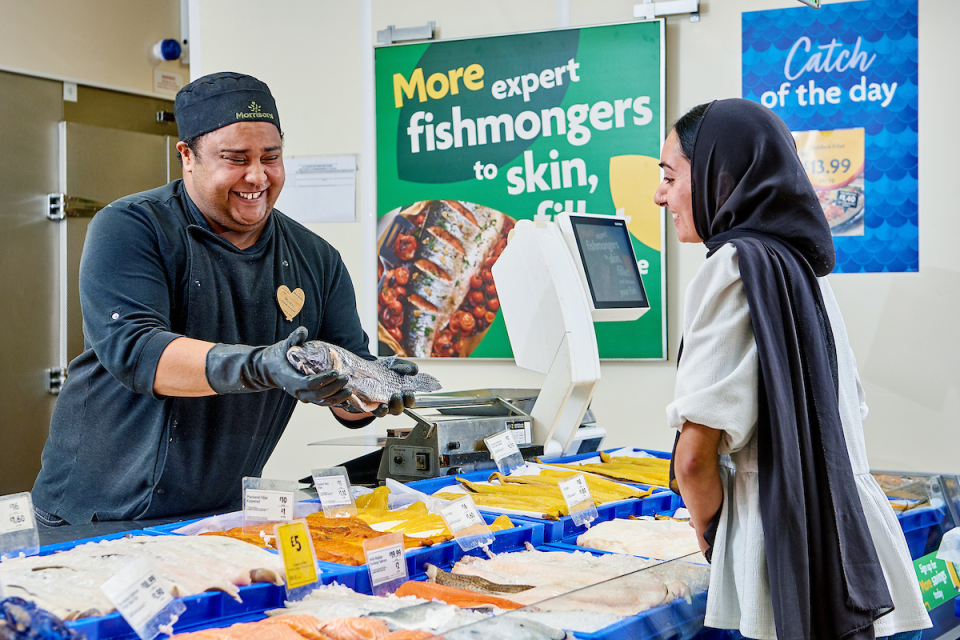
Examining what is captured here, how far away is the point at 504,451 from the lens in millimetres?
2635

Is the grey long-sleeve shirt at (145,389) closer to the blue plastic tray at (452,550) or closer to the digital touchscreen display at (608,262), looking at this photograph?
the blue plastic tray at (452,550)

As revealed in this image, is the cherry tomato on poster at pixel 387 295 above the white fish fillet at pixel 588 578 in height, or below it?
above

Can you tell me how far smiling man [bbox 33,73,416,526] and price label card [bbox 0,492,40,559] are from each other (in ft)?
1.21

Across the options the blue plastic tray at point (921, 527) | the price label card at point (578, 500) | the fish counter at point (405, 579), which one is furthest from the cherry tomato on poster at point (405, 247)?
the blue plastic tray at point (921, 527)

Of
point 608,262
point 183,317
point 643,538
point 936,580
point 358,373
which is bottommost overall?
point 936,580

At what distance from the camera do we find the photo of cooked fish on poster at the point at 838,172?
3920mm

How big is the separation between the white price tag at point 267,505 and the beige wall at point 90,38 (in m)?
3.99

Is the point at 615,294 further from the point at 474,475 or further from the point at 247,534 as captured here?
the point at 247,534

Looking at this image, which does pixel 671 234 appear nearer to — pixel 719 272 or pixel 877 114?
pixel 877 114

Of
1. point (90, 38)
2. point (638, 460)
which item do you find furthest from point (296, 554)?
point (90, 38)

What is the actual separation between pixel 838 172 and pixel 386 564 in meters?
3.15

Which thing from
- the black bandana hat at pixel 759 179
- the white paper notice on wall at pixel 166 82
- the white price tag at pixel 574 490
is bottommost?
the white price tag at pixel 574 490

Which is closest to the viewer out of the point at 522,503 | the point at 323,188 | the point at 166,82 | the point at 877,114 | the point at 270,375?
the point at 270,375

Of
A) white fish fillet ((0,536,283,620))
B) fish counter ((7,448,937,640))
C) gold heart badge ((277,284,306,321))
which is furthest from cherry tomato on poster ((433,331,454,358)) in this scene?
white fish fillet ((0,536,283,620))
